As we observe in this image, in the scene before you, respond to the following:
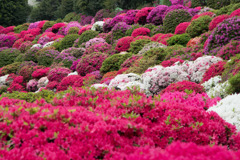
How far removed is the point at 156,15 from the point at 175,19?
3.39 meters

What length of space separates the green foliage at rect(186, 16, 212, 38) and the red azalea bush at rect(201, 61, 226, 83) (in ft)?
21.4

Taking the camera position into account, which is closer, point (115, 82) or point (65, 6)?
point (115, 82)

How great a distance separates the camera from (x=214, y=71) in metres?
7.16

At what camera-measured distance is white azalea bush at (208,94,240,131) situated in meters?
4.01

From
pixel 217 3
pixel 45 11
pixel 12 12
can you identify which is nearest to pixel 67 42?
pixel 217 3

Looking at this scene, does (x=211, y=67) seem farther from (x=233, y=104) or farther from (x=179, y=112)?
(x=179, y=112)

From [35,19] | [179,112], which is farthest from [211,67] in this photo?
[35,19]

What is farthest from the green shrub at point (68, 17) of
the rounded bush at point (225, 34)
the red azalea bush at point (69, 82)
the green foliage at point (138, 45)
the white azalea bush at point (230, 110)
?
the white azalea bush at point (230, 110)

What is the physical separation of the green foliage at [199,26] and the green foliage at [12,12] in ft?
117

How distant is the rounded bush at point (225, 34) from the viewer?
920 cm

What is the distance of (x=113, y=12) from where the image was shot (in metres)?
32.0

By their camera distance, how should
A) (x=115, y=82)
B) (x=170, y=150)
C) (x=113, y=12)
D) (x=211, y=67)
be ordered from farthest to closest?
1. (x=113, y=12)
2. (x=115, y=82)
3. (x=211, y=67)
4. (x=170, y=150)

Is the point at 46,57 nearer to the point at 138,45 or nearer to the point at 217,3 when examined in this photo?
the point at 138,45

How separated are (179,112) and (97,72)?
33.0 feet
